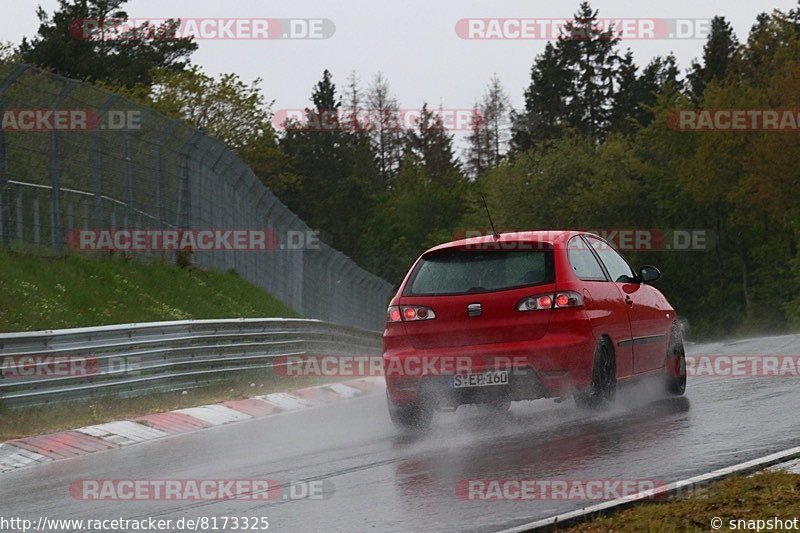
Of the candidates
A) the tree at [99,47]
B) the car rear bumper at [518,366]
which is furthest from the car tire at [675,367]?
the tree at [99,47]

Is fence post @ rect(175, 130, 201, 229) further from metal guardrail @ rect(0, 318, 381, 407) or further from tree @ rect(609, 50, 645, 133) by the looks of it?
tree @ rect(609, 50, 645, 133)

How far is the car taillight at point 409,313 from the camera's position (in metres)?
10.9

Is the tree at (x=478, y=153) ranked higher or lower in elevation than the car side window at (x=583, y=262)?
higher

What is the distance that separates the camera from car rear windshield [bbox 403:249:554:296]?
35.6ft

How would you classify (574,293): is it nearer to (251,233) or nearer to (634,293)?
(634,293)

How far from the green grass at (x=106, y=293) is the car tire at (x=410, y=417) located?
7.69 meters

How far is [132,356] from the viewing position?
583 inches

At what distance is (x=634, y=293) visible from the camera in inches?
479

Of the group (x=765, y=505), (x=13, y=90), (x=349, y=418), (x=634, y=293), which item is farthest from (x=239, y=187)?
(x=765, y=505)

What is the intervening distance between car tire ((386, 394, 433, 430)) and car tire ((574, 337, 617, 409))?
1289mm

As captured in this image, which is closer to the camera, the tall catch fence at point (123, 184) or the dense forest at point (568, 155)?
the tall catch fence at point (123, 184)

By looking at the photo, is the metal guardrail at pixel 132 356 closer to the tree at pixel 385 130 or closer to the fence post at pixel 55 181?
the fence post at pixel 55 181

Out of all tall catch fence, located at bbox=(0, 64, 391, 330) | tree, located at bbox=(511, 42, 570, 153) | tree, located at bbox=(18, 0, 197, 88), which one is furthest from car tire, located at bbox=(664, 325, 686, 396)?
tree, located at bbox=(511, 42, 570, 153)

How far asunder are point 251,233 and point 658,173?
147 feet
